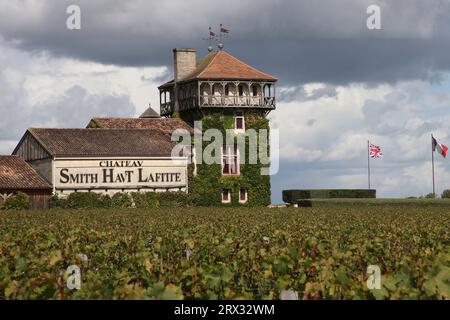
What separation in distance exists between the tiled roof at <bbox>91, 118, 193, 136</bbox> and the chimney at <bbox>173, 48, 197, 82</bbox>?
4005mm

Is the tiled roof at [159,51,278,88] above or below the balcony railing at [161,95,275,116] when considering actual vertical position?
above

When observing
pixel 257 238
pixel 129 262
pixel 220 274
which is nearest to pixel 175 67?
pixel 257 238

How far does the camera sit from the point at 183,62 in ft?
222

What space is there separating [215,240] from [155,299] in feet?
33.8

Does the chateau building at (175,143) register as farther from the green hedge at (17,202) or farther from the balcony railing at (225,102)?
the green hedge at (17,202)

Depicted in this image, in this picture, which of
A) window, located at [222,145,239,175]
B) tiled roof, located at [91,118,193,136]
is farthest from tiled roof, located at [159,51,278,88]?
window, located at [222,145,239,175]

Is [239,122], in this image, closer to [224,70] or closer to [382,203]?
[224,70]

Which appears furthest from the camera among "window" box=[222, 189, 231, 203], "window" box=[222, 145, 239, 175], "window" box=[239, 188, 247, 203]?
"window" box=[239, 188, 247, 203]

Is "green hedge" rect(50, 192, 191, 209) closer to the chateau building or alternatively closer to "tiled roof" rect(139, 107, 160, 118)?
the chateau building

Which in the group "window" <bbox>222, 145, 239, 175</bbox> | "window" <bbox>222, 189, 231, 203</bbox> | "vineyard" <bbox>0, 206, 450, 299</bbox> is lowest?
"vineyard" <bbox>0, 206, 450, 299</bbox>

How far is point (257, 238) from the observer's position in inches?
951

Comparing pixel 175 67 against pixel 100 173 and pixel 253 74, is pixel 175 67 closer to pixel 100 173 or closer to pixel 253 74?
pixel 253 74

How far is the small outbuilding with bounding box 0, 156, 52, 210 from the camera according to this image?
56.0 metres
